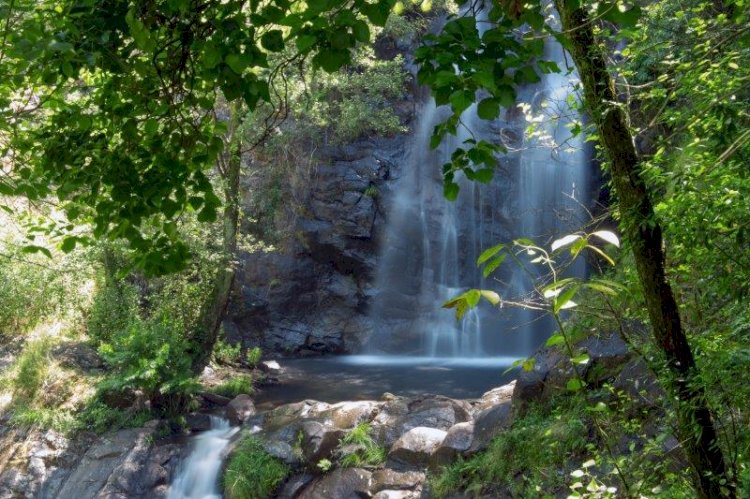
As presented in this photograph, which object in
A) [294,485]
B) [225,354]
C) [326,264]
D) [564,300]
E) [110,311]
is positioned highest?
[326,264]

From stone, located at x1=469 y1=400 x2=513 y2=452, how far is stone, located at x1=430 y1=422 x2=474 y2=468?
71mm

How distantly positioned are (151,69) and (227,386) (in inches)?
399

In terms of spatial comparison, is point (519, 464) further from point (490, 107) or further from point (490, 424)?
point (490, 107)

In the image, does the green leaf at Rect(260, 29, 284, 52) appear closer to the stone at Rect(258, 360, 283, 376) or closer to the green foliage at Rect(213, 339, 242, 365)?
the green foliage at Rect(213, 339, 242, 365)

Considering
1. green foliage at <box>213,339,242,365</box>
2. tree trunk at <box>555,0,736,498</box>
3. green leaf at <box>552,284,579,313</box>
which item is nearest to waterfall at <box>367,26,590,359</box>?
green foliage at <box>213,339,242,365</box>

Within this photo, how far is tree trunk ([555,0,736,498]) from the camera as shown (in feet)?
6.47

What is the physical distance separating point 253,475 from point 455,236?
44.1 feet

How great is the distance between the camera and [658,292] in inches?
78.9

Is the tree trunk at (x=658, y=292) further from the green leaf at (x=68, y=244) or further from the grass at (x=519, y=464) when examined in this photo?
the grass at (x=519, y=464)

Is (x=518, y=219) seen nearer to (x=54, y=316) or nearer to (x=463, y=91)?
(x=54, y=316)

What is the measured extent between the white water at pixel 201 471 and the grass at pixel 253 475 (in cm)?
31

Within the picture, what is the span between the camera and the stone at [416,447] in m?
7.55

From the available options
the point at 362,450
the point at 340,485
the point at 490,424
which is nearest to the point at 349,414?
the point at 362,450

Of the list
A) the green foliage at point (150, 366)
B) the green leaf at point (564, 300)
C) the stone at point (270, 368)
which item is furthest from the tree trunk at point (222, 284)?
the green leaf at point (564, 300)
